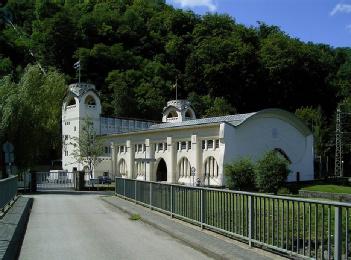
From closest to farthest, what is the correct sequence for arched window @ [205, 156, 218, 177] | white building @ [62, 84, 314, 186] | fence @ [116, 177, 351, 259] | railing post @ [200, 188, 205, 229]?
1. fence @ [116, 177, 351, 259]
2. railing post @ [200, 188, 205, 229]
3. arched window @ [205, 156, 218, 177]
4. white building @ [62, 84, 314, 186]

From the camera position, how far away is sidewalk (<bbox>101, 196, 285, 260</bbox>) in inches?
384

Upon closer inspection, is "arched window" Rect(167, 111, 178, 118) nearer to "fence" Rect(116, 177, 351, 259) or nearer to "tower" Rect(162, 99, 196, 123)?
"tower" Rect(162, 99, 196, 123)

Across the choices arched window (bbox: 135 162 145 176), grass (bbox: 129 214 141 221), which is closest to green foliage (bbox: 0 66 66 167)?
grass (bbox: 129 214 141 221)

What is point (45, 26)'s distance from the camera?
110625 millimetres

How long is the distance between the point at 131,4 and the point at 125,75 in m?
42.3

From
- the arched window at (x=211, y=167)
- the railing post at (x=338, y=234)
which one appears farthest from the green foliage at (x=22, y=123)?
the railing post at (x=338, y=234)

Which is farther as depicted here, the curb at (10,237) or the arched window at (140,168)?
the arched window at (140,168)

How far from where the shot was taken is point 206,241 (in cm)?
1161

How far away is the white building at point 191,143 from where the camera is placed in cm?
5550

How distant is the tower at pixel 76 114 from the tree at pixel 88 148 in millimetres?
2872

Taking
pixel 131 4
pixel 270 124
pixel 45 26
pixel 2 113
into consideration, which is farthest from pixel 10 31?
pixel 2 113

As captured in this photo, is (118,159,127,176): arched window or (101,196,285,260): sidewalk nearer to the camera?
(101,196,285,260): sidewalk

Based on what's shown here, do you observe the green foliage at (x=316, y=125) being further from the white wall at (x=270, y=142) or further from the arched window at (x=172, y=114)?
the arched window at (x=172, y=114)

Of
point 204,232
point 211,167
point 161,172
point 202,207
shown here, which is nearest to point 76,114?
point 161,172
